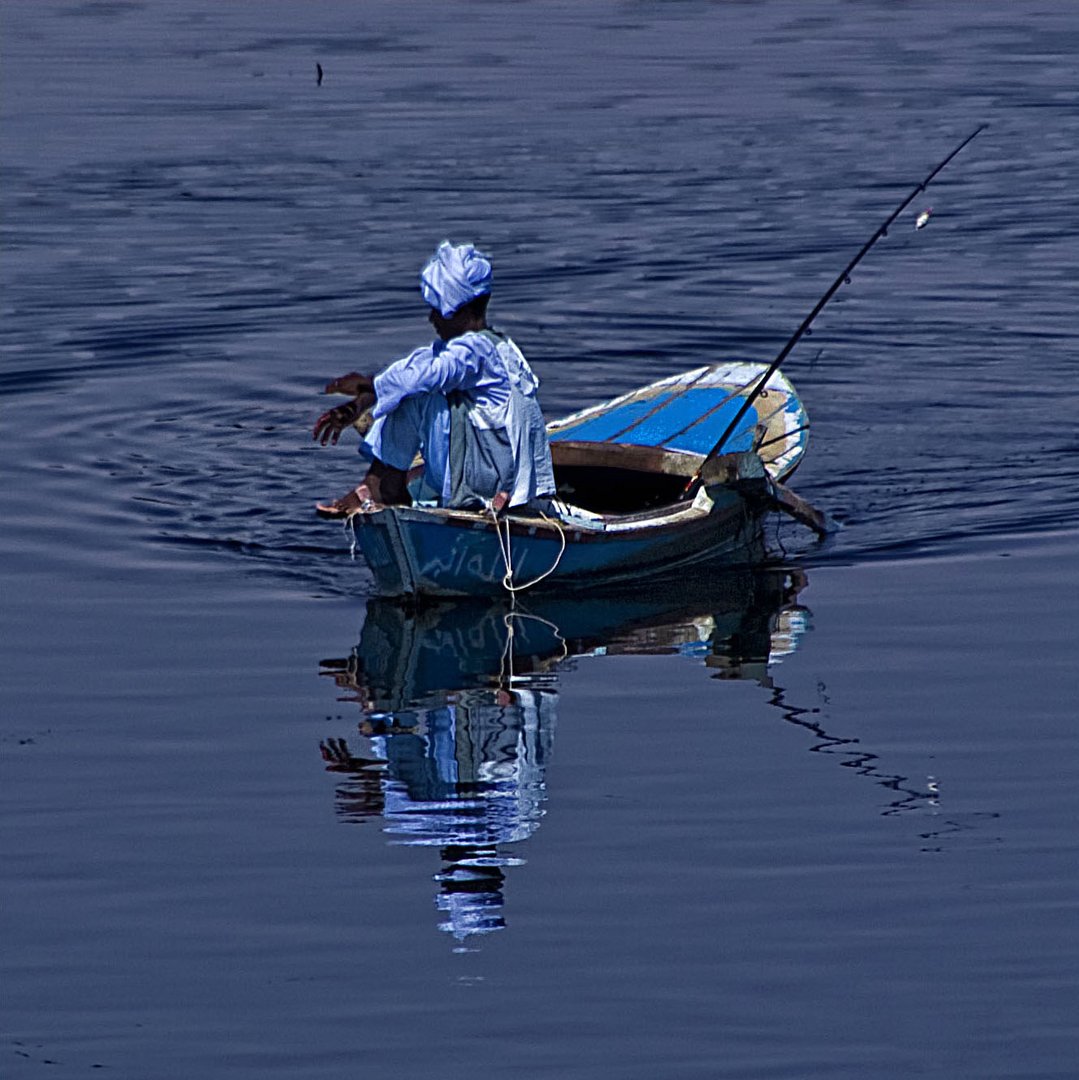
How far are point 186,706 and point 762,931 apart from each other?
3109 millimetres

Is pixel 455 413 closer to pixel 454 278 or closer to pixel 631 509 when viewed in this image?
pixel 454 278

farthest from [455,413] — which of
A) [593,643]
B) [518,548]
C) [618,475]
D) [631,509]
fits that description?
[631,509]

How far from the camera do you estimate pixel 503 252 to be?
18.8 metres

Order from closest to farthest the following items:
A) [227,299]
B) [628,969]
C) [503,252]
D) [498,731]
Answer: [628,969]
[498,731]
[227,299]
[503,252]

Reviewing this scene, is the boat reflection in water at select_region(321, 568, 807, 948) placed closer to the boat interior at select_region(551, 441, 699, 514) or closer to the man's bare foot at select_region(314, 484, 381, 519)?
the man's bare foot at select_region(314, 484, 381, 519)

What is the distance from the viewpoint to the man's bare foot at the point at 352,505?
10.1 meters

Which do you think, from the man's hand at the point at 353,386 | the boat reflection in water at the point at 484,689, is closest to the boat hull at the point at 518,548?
the boat reflection in water at the point at 484,689

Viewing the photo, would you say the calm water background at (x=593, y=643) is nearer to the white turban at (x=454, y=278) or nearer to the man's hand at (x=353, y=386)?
the man's hand at (x=353, y=386)

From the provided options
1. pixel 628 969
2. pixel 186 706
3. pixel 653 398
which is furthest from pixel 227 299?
pixel 628 969

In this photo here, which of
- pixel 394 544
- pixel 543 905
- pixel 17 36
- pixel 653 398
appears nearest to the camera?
pixel 543 905

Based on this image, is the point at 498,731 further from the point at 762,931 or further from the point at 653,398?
the point at 653,398

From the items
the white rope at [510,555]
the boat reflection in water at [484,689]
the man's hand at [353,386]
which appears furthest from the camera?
the white rope at [510,555]

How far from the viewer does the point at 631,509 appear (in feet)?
39.8

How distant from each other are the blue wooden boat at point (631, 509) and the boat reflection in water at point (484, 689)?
0.58ft
